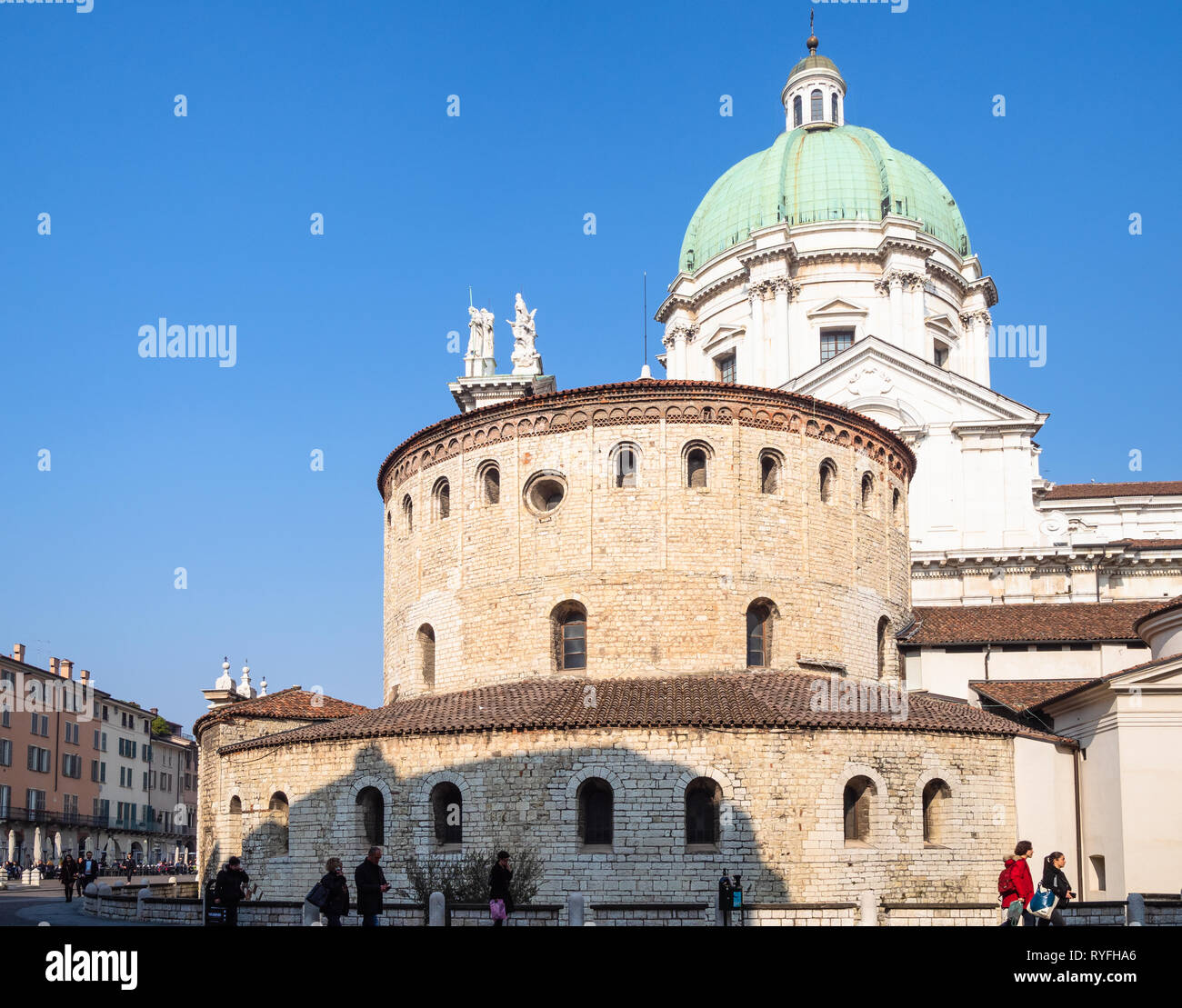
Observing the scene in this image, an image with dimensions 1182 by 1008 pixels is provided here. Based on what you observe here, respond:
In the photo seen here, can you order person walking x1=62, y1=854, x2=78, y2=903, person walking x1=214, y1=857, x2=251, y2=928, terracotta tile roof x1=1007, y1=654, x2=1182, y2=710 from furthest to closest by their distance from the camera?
person walking x1=62, y1=854, x2=78, y2=903 < terracotta tile roof x1=1007, y1=654, x2=1182, y2=710 < person walking x1=214, y1=857, x2=251, y2=928

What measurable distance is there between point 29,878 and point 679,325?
38041mm

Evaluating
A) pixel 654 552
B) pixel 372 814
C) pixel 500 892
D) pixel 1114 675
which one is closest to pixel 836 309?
pixel 654 552

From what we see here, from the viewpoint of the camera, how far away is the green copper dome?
5762 centimetres

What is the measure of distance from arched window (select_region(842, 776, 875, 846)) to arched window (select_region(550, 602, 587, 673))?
7.13 metres

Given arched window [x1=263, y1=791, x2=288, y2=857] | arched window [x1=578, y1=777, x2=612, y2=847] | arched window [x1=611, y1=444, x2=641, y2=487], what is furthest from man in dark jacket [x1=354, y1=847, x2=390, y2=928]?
arched window [x1=611, y1=444, x2=641, y2=487]

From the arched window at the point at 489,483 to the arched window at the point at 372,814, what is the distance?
26.1ft

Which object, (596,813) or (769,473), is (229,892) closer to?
(596,813)

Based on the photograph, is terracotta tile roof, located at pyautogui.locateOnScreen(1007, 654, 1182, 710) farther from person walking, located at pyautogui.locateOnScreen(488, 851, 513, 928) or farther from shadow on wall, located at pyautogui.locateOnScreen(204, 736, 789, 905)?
person walking, located at pyautogui.locateOnScreen(488, 851, 513, 928)

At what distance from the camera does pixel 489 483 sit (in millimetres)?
33719

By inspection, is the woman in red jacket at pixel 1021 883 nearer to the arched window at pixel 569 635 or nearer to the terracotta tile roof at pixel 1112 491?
the arched window at pixel 569 635

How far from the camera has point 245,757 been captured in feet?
107

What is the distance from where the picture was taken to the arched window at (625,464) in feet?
105
